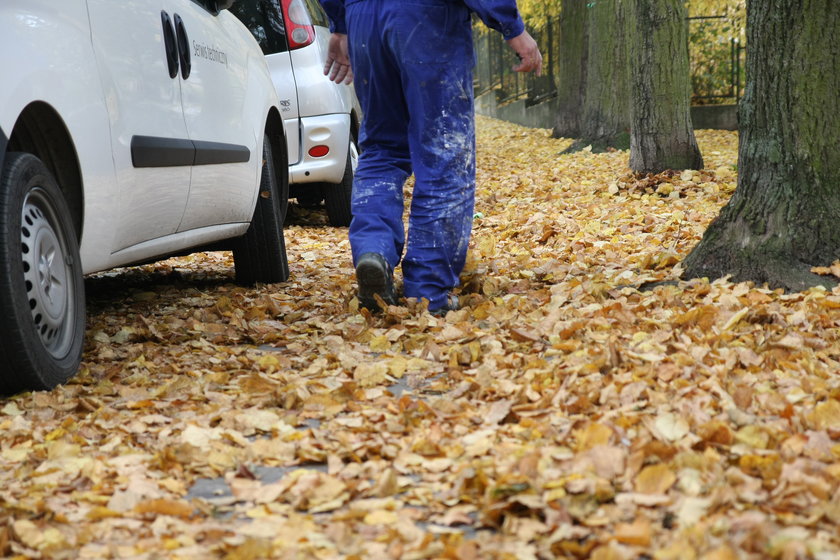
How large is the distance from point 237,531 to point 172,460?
54 cm

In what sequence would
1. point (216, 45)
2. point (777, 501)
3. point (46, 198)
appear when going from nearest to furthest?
point (777, 501)
point (46, 198)
point (216, 45)

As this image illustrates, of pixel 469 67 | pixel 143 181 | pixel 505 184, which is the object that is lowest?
pixel 505 184

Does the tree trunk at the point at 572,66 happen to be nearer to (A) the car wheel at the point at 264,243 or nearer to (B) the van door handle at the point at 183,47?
(A) the car wheel at the point at 264,243

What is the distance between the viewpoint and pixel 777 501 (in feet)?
7.52

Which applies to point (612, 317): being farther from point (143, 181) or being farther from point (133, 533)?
point (133, 533)

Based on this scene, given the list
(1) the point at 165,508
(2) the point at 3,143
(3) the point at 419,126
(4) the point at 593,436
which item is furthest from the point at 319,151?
(1) the point at 165,508

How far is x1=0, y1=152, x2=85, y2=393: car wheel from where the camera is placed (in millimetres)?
3172

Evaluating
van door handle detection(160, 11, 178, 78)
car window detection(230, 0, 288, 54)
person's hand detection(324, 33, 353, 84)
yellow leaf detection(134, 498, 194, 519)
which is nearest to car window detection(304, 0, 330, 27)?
car window detection(230, 0, 288, 54)

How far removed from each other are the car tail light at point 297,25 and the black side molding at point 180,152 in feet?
8.78

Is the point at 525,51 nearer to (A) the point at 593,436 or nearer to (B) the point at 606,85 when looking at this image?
(A) the point at 593,436

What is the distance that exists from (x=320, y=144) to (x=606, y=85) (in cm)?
676

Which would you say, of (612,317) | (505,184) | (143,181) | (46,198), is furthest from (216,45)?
(505,184)

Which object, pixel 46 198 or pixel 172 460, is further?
pixel 46 198

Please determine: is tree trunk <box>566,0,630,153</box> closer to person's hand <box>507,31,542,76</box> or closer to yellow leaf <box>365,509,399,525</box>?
person's hand <box>507,31,542,76</box>
